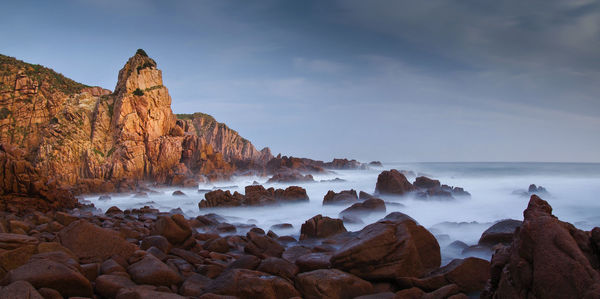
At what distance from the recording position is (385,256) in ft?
18.0

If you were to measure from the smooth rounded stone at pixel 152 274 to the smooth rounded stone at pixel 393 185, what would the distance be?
60.6 feet

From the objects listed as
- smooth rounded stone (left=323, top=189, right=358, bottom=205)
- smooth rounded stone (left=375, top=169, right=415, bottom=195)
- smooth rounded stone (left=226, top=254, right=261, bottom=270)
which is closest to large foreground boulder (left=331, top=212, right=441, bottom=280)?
smooth rounded stone (left=226, top=254, right=261, bottom=270)

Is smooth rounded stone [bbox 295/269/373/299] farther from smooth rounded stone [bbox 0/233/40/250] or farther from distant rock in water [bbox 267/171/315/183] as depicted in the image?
distant rock in water [bbox 267/171/315/183]

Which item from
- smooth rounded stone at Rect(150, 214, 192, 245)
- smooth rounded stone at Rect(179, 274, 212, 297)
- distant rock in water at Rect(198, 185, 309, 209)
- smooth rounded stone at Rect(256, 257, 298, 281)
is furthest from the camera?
distant rock in water at Rect(198, 185, 309, 209)

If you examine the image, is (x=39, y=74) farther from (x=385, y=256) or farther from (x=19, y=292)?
(x=385, y=256)

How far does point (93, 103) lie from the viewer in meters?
33.7

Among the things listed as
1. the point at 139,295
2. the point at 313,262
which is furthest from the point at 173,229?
the point at 139,295

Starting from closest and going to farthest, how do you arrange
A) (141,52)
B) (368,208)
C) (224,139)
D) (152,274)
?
1. (152,274)
2. (368,208)
3. (141,52)
4. (224,139)

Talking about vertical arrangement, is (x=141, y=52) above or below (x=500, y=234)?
above

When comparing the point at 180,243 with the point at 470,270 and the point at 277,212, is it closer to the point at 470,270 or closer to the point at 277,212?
the point at 470,270

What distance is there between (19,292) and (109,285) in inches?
45.7

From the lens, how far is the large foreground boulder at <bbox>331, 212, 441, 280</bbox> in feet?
17.6

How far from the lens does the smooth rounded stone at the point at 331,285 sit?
4793 mm

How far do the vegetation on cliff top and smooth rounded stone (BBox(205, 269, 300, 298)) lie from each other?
36.3 metres
